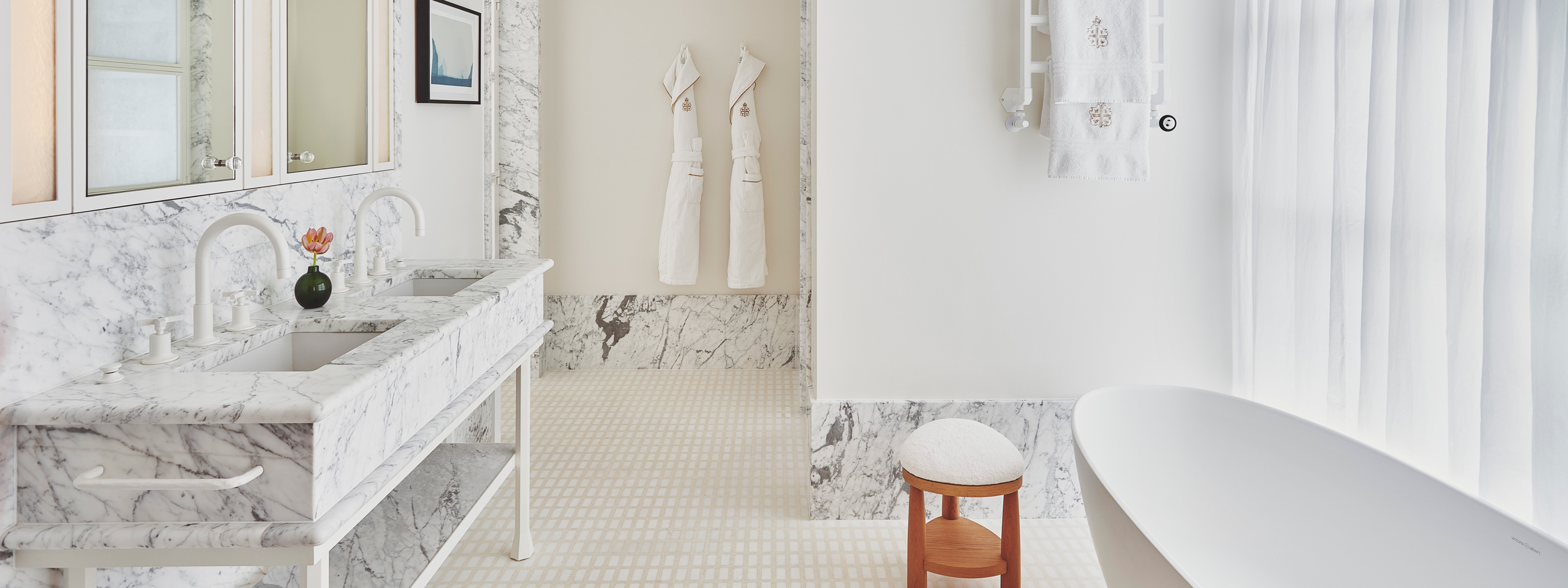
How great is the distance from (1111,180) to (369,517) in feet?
6.68

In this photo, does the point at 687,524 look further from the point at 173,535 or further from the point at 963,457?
the point at 173,535

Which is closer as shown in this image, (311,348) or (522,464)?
(311,348)

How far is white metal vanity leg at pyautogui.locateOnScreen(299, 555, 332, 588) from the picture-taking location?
4.06 ft

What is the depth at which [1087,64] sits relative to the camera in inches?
93.3

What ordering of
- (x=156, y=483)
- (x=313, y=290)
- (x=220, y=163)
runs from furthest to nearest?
(x=313, y=290) < (x=220, y=163) < (x=156, y=483)

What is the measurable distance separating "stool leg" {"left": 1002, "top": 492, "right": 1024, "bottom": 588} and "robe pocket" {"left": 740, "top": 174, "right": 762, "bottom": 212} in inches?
99.6

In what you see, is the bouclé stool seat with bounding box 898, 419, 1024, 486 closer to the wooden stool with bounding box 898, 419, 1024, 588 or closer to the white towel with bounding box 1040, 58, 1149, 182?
the wooden stool with bounding box 898, 419, 1024, 588

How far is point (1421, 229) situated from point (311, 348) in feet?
7.33

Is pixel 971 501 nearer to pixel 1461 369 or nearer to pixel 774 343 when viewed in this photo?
pixel 1461 369

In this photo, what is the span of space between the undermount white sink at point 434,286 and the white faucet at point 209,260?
82cm

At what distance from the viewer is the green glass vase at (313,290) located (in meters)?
1.89

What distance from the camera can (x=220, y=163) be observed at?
69.2 inches

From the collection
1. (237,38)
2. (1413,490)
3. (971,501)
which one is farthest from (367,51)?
(1413,490)

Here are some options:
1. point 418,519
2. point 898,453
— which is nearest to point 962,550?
point 898,453
